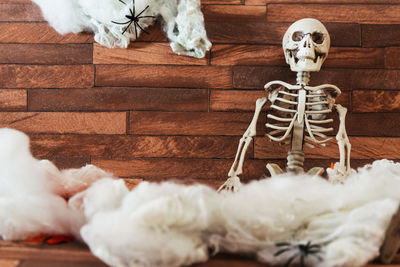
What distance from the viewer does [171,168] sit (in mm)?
1517

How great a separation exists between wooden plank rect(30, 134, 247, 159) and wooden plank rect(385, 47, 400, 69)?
71 cm

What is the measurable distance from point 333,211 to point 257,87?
0.81 meters

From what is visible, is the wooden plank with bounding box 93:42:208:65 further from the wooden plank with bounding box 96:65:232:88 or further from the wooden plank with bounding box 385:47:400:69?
the wooden plank with bounding box 385:47:400:69

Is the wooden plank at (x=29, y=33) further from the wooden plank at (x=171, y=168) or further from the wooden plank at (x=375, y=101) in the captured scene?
the wooden plank at (x=375, y=101)

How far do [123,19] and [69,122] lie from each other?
1.57ft

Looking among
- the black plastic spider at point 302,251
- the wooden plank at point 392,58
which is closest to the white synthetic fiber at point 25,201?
the black plastic spider at point 302,251

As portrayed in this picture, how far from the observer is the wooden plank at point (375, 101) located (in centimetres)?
152

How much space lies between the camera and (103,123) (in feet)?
A: 5.01

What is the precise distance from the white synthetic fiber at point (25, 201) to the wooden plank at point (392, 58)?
4.43 ft

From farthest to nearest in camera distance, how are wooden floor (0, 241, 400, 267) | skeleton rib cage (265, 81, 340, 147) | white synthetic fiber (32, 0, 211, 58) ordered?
white synthetic fiber (32, 0, 211, 58)
skeleton rib cage (265, 81, 340, 147)
wooden floor (0, 241, 400, 267)

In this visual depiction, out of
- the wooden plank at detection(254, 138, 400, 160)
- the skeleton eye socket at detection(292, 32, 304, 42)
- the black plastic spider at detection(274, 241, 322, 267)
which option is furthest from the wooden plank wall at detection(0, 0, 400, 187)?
the black plastic spider at detection(274, 241, 322, 267)

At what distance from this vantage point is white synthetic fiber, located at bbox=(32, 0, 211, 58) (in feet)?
4.66

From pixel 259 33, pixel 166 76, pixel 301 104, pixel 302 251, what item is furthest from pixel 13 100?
pixel 302 251

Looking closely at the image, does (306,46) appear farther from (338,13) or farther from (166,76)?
(166,76)
